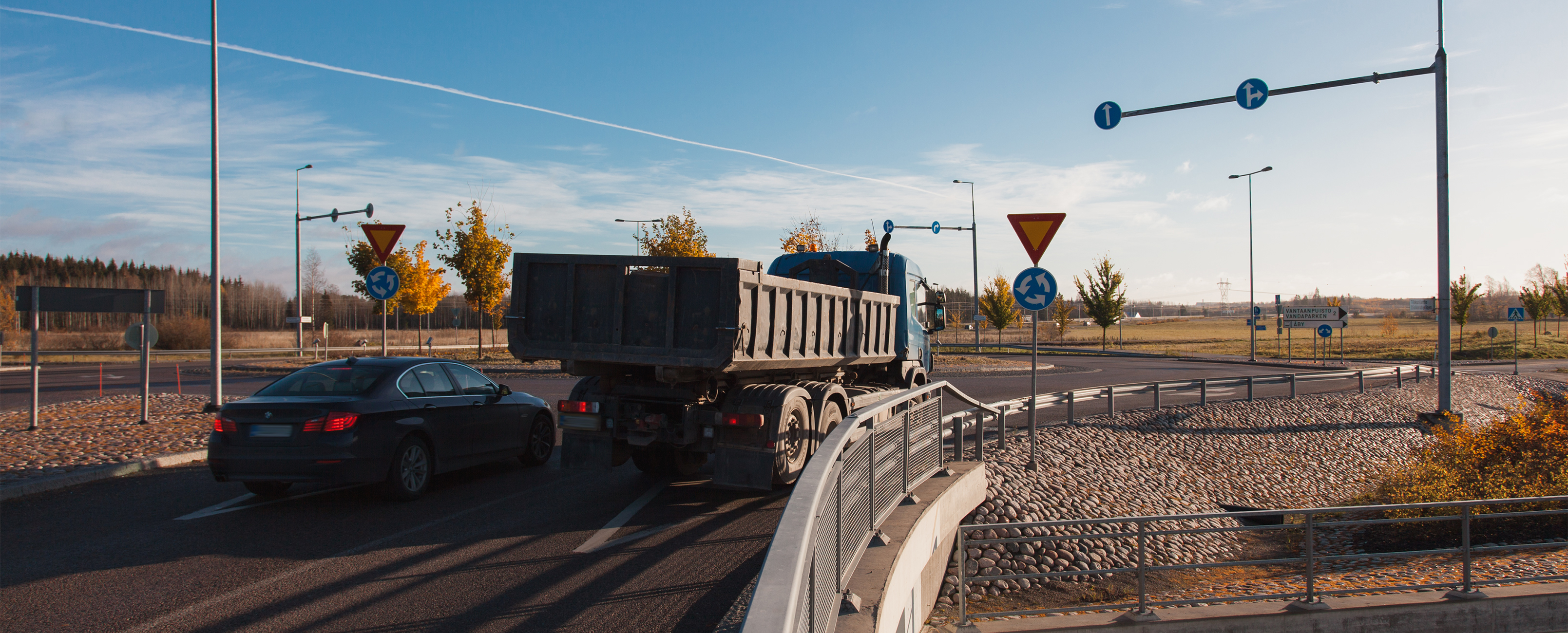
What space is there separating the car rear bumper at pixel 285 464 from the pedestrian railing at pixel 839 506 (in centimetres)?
431

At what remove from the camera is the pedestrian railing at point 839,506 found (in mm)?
2119

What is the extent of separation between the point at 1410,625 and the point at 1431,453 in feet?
23.4

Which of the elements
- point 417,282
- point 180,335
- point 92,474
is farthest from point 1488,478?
point 180,335

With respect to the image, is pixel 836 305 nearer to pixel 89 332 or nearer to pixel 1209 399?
pixel 1209 399

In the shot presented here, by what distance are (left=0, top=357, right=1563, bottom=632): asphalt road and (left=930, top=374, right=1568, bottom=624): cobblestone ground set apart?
2.43 m

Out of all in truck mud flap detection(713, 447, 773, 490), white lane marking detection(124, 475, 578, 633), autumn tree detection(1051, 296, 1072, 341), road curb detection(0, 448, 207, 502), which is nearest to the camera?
white lane marking detection(124, 475, 578, 633)

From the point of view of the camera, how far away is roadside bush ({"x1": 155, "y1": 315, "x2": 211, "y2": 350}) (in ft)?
145

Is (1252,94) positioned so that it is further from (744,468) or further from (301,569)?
(301,569)

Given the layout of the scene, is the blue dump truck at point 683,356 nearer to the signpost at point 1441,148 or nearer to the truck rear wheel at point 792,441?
the truck rear wheel at point 792,441

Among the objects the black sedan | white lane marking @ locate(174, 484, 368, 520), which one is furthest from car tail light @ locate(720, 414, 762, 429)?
white lane marking @ locate(174, 484, 368, 520)

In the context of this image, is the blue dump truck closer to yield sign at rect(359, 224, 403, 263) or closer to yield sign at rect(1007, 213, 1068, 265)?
yield sign at rect(1007, 213, 1068, 265)

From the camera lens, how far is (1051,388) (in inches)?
832

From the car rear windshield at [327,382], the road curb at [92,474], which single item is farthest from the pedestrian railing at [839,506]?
the road curb at [92,474]

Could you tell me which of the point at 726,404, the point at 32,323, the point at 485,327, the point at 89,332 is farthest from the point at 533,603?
the point at 485,327
